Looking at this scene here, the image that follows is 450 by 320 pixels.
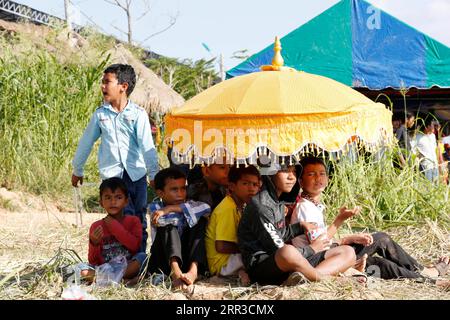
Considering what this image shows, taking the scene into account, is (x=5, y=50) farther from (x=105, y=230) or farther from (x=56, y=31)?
(x=105, y=230)

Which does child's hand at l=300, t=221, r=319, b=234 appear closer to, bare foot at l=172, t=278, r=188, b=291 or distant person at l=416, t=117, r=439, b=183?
A: bare foot at l=172, t=278, r=188, b=291

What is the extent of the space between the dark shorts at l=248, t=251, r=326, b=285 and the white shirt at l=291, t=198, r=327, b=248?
18cm

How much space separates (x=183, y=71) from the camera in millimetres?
25203

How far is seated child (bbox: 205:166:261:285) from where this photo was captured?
4562 mm

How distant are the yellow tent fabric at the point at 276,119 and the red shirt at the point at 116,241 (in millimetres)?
760

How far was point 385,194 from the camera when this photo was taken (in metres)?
7.25

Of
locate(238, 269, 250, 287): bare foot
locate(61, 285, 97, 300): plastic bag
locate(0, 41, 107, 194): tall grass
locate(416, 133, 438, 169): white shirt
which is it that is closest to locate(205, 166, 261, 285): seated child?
locate(238, 269, 250, 287): bare foot

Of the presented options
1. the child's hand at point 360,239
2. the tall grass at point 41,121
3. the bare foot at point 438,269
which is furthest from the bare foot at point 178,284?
the tall grass at point 41,121

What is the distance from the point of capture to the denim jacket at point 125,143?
17.4ft

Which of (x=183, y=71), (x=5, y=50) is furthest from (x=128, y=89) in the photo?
(x=183, y=71)

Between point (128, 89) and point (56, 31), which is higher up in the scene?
point (56, 31)

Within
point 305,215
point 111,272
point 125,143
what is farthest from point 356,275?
point 125,143

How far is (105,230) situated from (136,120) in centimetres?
100

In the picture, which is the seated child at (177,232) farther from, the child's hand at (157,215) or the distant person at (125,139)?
the distant person at (125,139)
